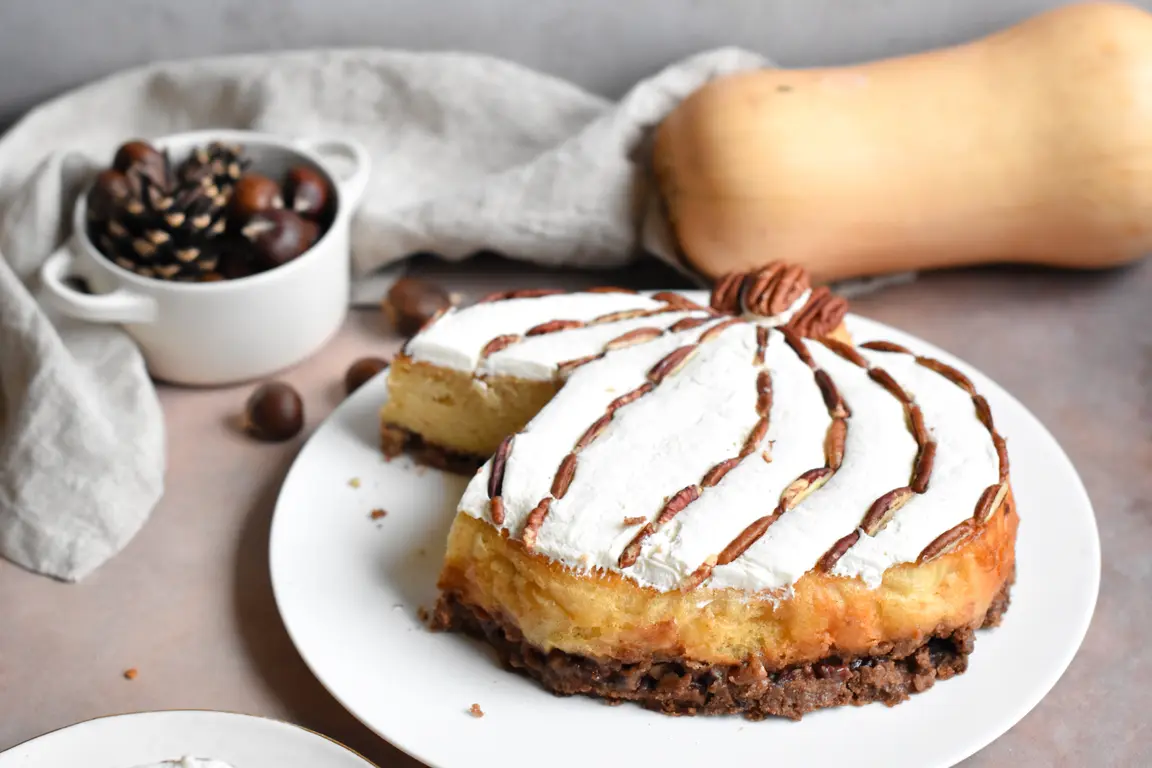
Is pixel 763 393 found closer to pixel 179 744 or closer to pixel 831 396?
pixel 831 396

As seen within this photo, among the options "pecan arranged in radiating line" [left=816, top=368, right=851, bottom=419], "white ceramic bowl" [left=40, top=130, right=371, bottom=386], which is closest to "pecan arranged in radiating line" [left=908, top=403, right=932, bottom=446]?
"pecan arranged in radiating line" [left=816, top=368, right=851, bottom=419]

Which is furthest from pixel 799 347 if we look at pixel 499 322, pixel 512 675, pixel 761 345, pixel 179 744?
pixel 179 744

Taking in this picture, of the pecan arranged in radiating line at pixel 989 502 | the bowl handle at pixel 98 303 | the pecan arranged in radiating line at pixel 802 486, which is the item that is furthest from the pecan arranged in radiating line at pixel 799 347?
the bowl handle at pixel 98 303

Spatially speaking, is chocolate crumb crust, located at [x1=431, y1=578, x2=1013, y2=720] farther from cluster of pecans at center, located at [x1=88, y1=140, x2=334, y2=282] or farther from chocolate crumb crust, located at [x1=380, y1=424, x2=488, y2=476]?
cluster of pecans at center, located at [x1=88, y1=140, x2=334, y2=282]

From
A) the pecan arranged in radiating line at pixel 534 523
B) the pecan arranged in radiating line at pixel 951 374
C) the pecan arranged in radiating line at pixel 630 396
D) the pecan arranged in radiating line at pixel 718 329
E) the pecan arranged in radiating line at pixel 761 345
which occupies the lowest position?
the pecan arranged in radiating line at pixel 534 523

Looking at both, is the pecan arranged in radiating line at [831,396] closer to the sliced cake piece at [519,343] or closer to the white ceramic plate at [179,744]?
the sliced cake piece at [519,343]
